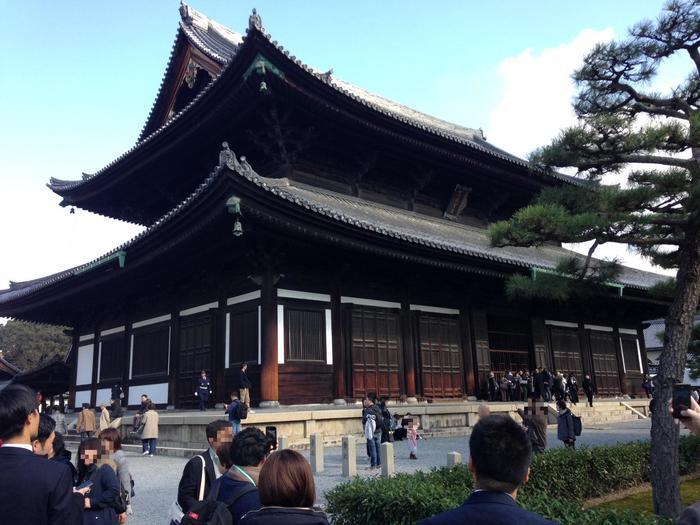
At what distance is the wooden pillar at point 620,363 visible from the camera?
2620 cm

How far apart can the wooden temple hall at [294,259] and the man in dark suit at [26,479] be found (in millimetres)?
10148

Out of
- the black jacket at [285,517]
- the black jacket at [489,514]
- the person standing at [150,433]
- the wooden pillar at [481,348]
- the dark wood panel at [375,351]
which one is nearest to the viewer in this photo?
the black jacket at [489,514]

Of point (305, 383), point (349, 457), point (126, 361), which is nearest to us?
point (349, 457)

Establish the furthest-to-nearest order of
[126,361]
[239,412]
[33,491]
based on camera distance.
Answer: [126,361] → [239,412] → [33,491]

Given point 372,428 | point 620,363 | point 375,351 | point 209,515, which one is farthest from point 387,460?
point 620,363

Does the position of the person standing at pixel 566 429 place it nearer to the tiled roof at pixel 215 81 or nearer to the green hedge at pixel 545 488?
the green hedge at pixel 545 488

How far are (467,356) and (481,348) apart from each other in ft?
2.44

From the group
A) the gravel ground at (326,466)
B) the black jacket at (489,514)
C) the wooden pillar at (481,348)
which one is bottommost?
the gravel ground at (326,466)

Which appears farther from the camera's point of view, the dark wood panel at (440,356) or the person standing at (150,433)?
the dark wood panel at (440,356)

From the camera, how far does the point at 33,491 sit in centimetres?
314

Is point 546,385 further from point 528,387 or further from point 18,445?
point 18,445

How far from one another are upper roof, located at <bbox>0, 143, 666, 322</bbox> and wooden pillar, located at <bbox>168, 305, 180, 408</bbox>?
2982mm

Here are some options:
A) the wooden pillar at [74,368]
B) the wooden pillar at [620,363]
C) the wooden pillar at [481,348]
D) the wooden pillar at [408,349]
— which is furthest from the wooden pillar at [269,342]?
the wooden pillar at [620,363]

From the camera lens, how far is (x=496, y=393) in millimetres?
20156
